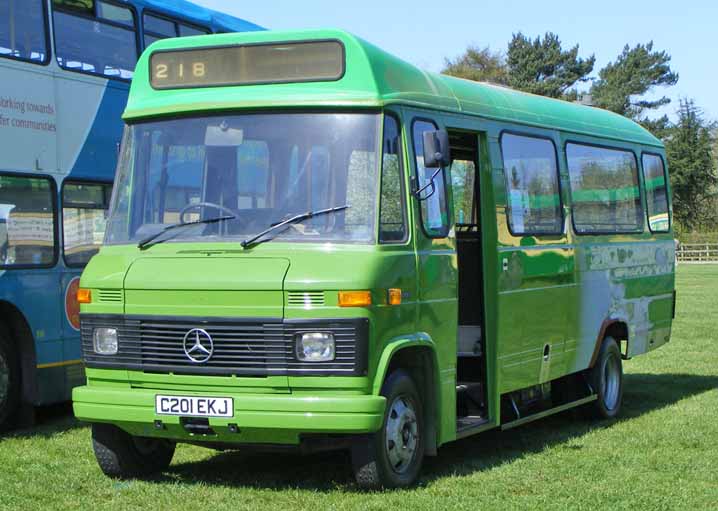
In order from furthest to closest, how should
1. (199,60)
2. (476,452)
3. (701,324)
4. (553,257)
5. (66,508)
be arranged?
(701,324)
(553,257)
(476,452)
(199,60)
(66,508)

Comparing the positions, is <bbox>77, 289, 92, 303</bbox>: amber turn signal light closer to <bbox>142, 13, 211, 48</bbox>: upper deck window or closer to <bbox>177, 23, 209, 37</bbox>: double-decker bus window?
<bbox>142, 13, 211, 48</bbox>: upper deck window

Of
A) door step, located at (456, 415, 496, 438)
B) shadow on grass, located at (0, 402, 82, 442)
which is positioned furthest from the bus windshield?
shadow on grass, located at (0, 402, 82, 442)

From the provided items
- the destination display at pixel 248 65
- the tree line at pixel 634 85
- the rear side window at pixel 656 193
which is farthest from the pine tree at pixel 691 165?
the destination display at pixel 248 65

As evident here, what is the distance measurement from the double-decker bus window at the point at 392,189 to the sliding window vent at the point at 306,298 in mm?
649

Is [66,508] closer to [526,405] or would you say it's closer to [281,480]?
[281,480]

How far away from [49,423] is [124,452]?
3.57 meters

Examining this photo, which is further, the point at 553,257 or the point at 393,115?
the point at 553,257

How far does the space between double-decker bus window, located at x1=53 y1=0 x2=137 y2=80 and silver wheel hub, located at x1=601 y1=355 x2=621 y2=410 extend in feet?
19.1

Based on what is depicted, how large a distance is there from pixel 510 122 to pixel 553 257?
4.37 ft

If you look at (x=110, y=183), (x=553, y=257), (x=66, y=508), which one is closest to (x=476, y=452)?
(x=553, y=257)

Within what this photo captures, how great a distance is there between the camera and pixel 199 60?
30.7 feet

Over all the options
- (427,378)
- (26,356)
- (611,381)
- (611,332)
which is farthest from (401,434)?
(611,332)

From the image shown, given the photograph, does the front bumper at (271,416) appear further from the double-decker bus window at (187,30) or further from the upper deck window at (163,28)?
the double-decker bus window at (187,30)

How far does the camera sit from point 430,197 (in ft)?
30.4
